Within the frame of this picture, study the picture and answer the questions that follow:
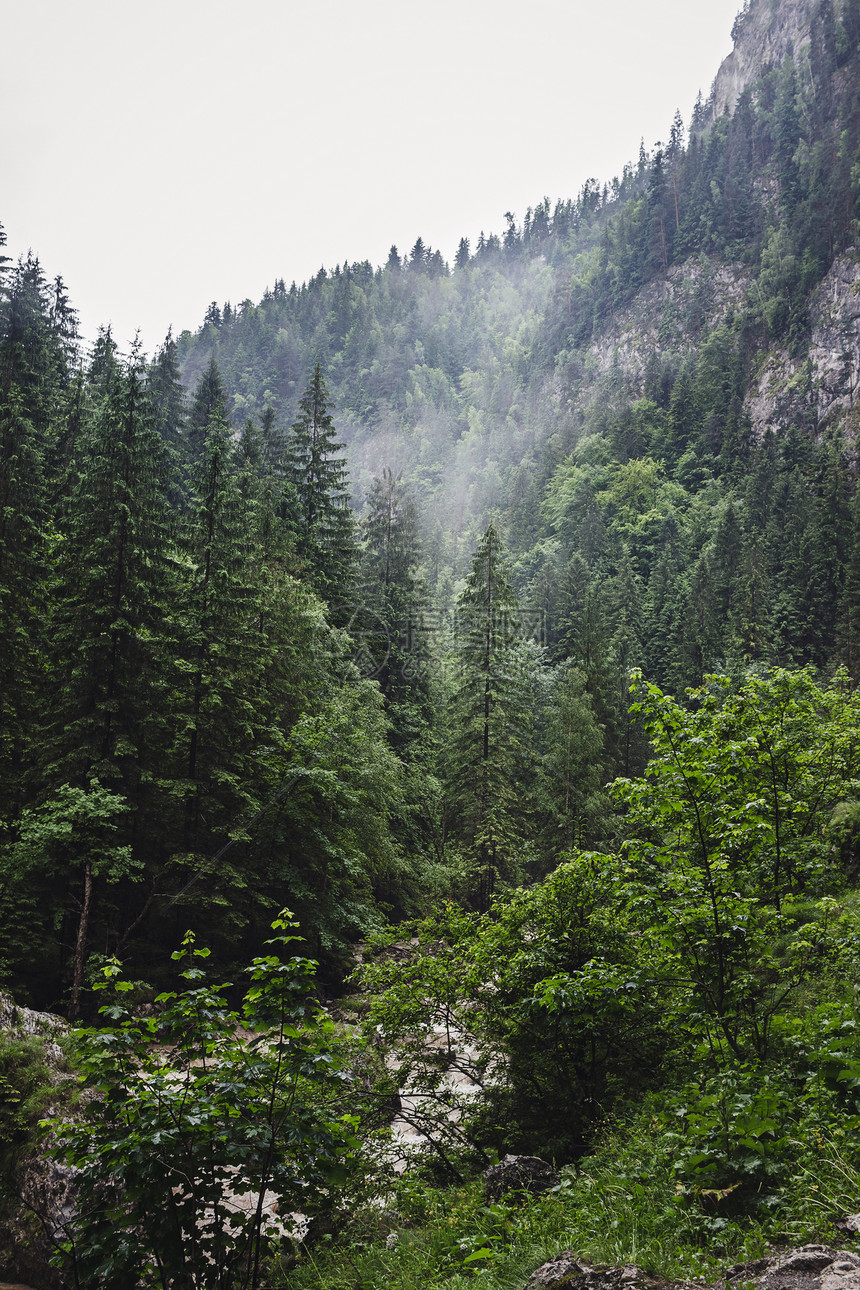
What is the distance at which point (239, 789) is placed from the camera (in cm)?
1875

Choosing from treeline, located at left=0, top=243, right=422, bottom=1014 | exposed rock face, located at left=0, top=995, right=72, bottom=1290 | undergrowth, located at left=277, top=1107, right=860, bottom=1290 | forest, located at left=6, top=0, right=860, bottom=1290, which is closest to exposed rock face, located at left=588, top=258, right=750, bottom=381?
forest, located at left=6, top=0, right=860, bottom=1290

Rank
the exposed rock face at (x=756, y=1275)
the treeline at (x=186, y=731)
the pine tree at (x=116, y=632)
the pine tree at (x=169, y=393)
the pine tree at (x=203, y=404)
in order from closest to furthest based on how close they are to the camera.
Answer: the exposed rock face at (x=756, y=1275) < the treeline at (x=186, y=731) < the pine tree at (x=116, y=632) < the pine tree at (x=169, y=393) < the pine tree at (x=203, y=404)

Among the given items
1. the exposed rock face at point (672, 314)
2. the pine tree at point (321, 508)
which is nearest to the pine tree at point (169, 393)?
the pine tree at point (321, 508)

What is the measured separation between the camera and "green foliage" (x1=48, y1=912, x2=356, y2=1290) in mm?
3693

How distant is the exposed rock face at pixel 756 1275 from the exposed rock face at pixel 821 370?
339ft

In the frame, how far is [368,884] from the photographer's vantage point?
23.2m

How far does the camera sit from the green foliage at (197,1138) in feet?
12.1

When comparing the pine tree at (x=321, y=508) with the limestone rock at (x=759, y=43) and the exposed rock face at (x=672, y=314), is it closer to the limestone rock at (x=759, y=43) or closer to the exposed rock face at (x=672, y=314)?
the exposed rock face at (x=672, y=314)

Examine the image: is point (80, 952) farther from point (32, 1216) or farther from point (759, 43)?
point (759, 43)

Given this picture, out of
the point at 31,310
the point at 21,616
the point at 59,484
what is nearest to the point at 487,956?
the point at 21,616

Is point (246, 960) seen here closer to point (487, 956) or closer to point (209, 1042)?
point (487, 956)

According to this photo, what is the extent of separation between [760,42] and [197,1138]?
224608mm

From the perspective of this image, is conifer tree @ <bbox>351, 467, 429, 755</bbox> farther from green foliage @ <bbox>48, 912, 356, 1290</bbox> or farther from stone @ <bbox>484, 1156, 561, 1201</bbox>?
green foliage @ <bbox>48, 912, 356, 1290</bbox>

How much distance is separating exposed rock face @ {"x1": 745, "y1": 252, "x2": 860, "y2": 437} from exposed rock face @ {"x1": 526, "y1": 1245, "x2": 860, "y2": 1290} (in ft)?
339
